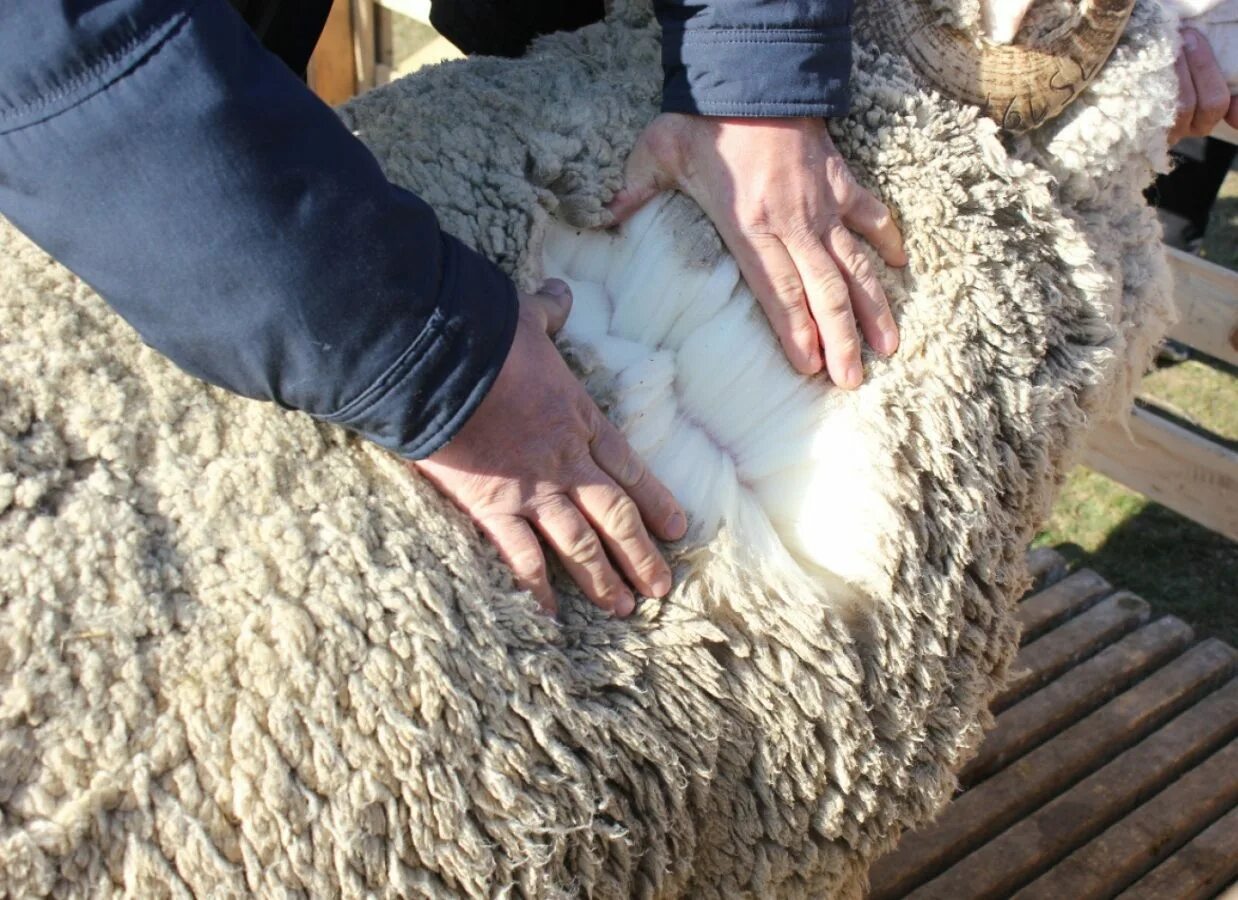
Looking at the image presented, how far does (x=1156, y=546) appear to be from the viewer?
330 centimetres

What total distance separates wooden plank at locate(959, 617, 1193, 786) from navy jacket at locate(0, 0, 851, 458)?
5.16ft

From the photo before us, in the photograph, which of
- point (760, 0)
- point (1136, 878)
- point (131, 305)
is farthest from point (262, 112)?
point (1136, 878)

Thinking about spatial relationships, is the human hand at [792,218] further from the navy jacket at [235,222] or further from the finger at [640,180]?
the navy jacket at [235,222]

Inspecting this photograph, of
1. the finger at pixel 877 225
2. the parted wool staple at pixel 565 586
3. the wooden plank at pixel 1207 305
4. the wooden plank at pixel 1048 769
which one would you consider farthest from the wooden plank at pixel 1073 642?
the finger at pixel 877 225

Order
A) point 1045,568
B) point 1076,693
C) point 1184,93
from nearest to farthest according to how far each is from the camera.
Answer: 1. point 1184,93
2. point 1076,693
3. point 1045,568

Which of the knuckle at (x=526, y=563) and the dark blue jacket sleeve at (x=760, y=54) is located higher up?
the dark blue jacket sleeve at (x=760, y=54)

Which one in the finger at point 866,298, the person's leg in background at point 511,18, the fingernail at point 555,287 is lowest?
the finger at point 866,298

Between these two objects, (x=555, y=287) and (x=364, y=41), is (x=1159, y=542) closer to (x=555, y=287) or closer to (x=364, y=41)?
(x=555, y=287)

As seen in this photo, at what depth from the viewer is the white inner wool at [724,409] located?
1.22 m

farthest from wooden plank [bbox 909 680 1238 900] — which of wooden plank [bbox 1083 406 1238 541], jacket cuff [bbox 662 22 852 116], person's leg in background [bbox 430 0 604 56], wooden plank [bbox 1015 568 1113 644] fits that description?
person's leg in background [bbox 430 0 604 56]

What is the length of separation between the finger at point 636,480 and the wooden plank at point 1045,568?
178 centimetres

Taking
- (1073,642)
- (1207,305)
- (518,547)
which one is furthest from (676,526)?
(1207,305)

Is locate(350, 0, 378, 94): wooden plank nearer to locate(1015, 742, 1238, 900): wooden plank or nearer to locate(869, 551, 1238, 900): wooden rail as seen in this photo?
locate(869, 551, 1238, 900): wooden rail

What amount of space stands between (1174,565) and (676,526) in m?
2.51
